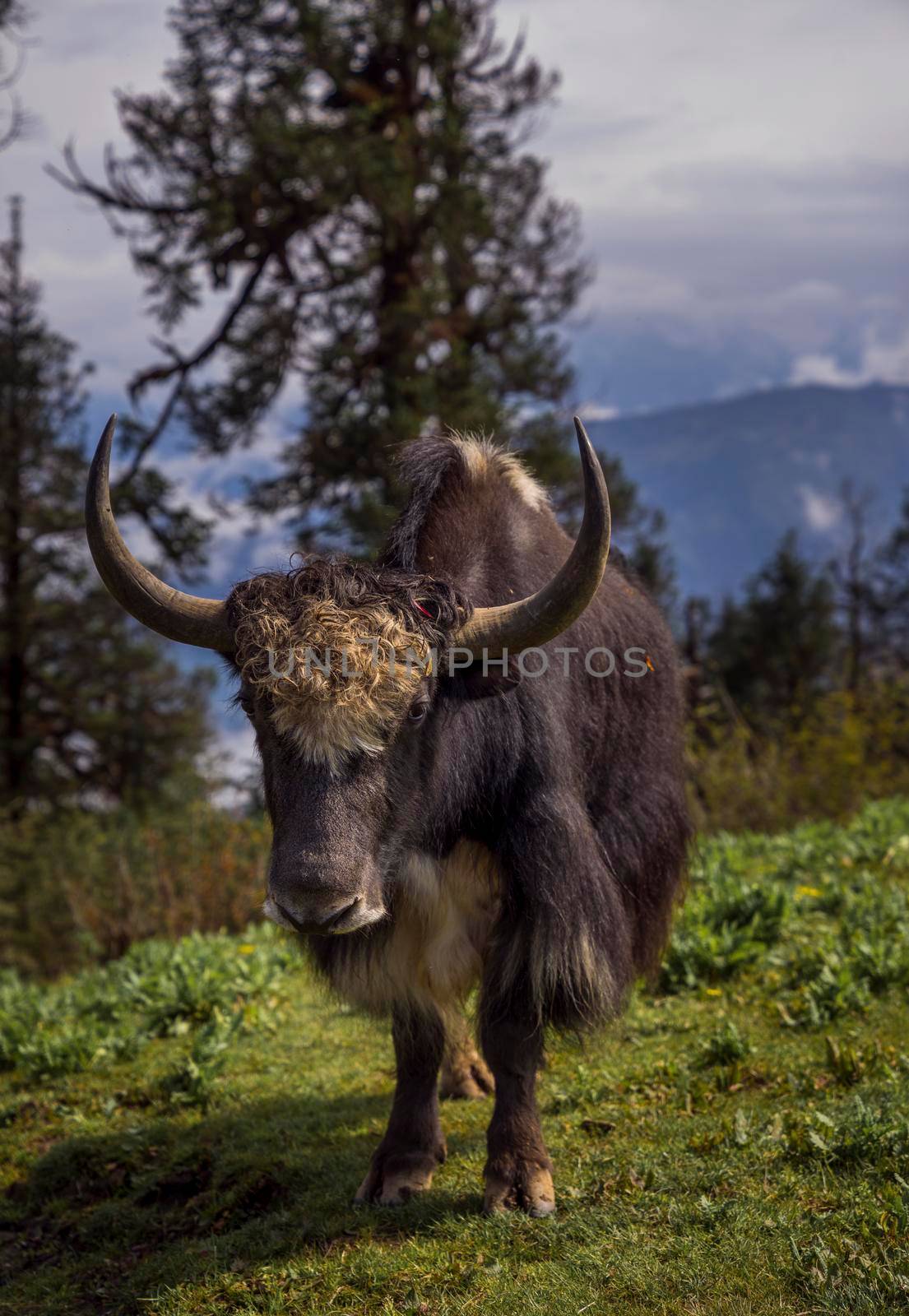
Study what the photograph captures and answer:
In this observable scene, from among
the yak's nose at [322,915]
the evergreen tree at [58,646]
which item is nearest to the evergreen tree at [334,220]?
the evergreen tree at [58,646]

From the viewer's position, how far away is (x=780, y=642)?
95.2ft

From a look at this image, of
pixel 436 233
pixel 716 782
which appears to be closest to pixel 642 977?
pixel 716 782

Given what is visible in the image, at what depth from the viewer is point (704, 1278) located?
3273 millimetres

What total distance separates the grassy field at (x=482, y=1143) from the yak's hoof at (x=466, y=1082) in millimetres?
114

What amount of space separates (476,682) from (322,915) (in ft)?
3.01

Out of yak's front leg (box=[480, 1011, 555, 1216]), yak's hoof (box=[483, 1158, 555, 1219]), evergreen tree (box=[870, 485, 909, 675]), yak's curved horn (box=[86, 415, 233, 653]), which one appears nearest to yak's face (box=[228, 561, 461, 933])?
yak's curved horn (box=[86, 415, 233, 653])

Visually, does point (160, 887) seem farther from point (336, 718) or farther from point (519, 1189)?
point (336, 718)

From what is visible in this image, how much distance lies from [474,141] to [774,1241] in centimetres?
1870

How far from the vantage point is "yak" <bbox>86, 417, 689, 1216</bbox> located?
132 inches

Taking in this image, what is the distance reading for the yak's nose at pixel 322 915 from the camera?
321 centimetres

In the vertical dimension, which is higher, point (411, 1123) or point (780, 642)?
point (780, 642)

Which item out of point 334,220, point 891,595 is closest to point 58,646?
point 334,220

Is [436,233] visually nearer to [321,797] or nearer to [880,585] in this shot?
[321,797]

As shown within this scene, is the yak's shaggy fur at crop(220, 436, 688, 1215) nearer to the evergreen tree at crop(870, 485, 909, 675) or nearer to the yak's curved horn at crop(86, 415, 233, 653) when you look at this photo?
the yak's curved horn at crop(86, 415, 233, 653)
